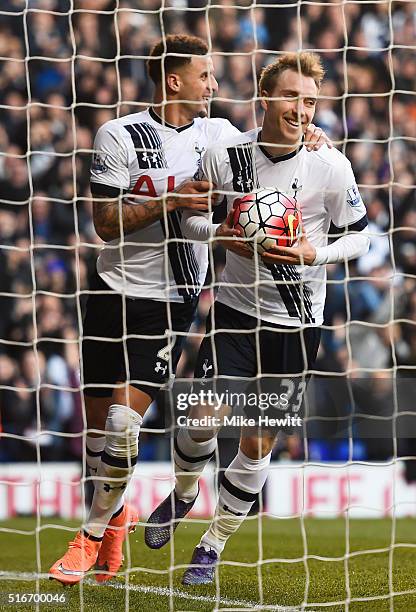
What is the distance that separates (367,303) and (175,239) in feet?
17.6

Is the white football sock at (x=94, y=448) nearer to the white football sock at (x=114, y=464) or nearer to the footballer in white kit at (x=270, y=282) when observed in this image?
the white football sock at (x=114, y=464)

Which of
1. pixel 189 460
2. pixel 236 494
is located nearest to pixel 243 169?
pixel 189 460

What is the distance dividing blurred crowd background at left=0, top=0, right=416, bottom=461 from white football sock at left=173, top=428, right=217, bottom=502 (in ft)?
11.0

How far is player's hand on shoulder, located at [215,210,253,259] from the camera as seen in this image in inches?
192

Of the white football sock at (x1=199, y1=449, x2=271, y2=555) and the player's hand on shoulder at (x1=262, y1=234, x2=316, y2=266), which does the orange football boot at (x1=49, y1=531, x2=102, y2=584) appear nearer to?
the white football sock at (x1=199, y1=449, x2=271, y2=555)

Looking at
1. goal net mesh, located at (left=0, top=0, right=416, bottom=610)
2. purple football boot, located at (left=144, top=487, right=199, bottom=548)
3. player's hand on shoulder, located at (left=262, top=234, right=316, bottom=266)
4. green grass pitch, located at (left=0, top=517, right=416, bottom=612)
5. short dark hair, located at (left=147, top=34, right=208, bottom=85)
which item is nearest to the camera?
player's hand on shoulder, located at (left=262, top=234, right=316, bottom=266)

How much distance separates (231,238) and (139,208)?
0.51 metres

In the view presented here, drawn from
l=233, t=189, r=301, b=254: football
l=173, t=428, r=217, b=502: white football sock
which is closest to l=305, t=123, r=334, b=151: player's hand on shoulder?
l=233, t=189, r=301, b=254: football

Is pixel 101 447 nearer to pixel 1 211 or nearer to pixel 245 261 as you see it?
pixel 245 261

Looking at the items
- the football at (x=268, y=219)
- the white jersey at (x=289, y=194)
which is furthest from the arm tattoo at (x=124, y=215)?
the football at (x=268, y=219)

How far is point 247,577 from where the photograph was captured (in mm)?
5727

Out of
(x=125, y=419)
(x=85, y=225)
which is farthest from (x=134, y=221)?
(x=85, y=225)

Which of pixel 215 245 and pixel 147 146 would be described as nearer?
pixel 147 146

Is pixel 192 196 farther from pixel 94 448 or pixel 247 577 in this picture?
pixel 247 577
